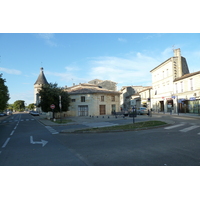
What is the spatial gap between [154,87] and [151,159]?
→ 35362 millimetres

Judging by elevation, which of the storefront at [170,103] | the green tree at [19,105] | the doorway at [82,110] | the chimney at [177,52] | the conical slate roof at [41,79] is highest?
the conical slate roof at [41,79]

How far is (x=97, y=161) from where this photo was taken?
15.6 ft

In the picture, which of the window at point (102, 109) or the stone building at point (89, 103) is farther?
the window at point (102, 109)

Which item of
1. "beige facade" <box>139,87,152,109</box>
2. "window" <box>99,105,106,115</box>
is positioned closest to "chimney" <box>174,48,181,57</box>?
"beige facade" <box>139,87,152,109</box>

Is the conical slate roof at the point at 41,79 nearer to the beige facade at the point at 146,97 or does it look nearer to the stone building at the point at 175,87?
the beige facade at the point at 146,97

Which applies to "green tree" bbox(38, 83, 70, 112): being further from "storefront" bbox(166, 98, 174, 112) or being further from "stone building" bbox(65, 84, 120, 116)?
"storefront" bbox(166, 98, 174, 112)

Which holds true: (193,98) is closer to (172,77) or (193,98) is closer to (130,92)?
(172,77)

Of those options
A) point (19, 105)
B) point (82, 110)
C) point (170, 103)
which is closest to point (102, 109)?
point (82, 110)

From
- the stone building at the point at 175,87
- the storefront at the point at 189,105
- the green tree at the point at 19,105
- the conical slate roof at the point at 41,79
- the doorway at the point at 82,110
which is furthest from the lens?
the green tree at the point at 19,105

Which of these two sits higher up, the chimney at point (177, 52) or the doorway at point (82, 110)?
the chimney at point (177, 52)

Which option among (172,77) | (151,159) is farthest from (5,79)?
(172,77)

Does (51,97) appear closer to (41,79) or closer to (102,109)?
(102,109)

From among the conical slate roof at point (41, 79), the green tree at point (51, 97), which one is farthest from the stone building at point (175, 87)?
the conical slate roof at point (41, 79)

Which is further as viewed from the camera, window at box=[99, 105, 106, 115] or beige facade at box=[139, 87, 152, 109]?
beige facade at box=[139, 87, 152, 109]
